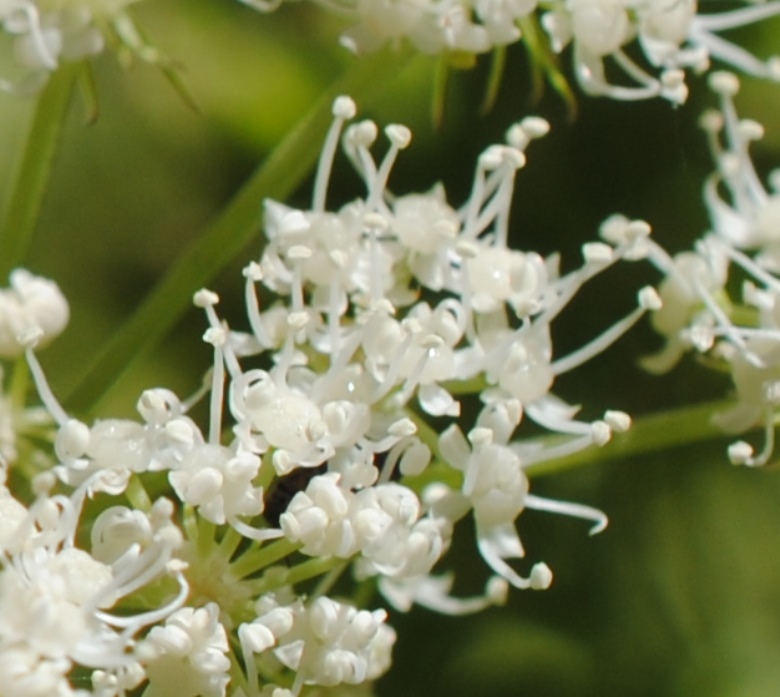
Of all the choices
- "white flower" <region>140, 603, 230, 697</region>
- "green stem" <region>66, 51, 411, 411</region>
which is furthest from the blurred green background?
"white flower" <region>140, 603, 230, 697</region>

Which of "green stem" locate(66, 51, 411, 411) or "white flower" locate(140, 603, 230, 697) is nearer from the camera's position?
"white flower" locate(140, 603, 230, 697)

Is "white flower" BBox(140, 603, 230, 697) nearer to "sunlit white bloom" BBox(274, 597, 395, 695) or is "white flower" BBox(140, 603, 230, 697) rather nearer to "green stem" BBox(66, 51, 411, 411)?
"sunlit white bloom" BBox(274, 597, 395, 695)

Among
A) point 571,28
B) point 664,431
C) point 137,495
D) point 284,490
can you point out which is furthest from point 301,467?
point 571,28

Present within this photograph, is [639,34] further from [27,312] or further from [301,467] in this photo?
[27,312]

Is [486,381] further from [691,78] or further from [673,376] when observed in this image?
[691,78]

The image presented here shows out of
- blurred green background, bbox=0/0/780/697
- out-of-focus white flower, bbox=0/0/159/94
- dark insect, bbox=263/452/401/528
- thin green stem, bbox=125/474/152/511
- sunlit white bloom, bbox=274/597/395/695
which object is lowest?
blurred green background, bbox=0/0/780/697

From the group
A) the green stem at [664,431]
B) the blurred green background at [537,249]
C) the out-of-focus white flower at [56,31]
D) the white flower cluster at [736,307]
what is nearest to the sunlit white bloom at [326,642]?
the green stem at [664,431]
